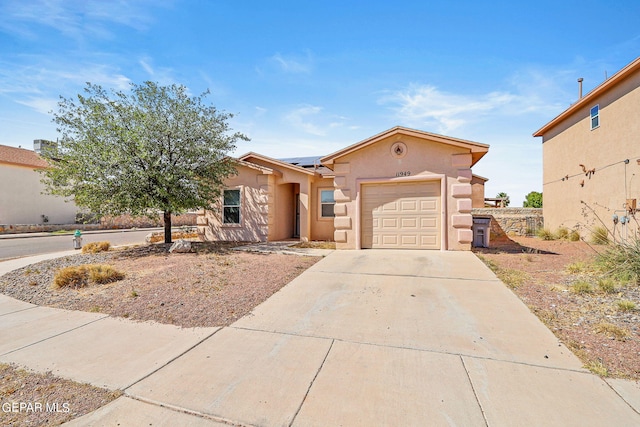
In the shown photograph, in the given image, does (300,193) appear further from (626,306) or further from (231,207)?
(626,306)

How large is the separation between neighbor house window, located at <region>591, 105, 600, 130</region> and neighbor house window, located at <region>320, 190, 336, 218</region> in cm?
1194

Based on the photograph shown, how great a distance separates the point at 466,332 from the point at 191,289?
5051 mm

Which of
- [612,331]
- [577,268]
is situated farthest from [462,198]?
[612,331]

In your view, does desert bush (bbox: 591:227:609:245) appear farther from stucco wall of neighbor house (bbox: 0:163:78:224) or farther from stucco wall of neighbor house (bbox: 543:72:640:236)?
stucco wall of neighbor house (bbox: 0:163:78:224)

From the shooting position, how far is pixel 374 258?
28.7ft

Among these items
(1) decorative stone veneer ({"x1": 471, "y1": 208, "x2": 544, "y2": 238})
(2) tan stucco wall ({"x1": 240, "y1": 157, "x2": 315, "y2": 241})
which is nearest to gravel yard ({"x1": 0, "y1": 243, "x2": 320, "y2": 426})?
(2) tan stucco wall ({"x1": 240, "y1": 157, "x2": 315, "y2": 241})

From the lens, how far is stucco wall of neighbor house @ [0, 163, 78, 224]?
77.8ft

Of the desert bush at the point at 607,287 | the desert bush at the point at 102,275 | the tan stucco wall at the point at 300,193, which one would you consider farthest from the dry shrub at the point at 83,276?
the desert bush at the point at 607,287

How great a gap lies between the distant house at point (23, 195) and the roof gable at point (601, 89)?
113 feet

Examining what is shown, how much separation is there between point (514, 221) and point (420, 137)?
451 inches

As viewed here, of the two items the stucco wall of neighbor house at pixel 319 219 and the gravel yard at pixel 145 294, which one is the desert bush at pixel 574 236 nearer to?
the stucco wall of neighbor house at pixel 319 219

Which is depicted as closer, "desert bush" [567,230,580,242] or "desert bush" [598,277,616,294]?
"desert bush" [598,277,616,294]

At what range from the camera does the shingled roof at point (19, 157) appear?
2419 centimetres

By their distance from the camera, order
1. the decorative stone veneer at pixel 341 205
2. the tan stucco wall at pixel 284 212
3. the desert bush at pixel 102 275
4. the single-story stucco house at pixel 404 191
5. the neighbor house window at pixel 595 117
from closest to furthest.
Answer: the desert bush at pixel 102 275, the single-story stucco house at pixel 404 191, the decorative stone veneer at pixel 341 205, the neighbor house window at pixel 595 117, the tan stucco wall at pixel 284 212
